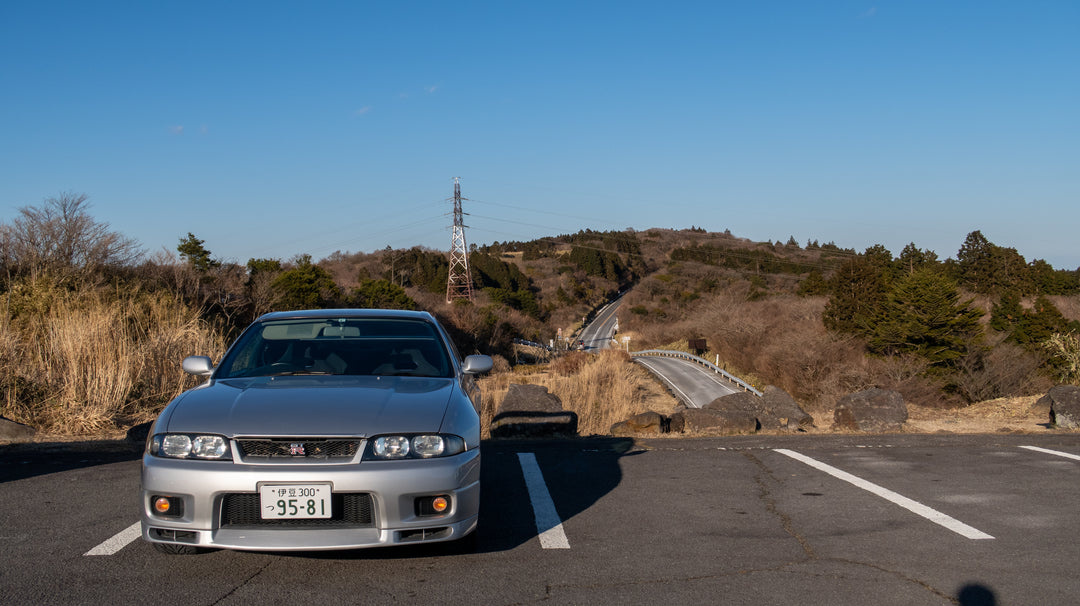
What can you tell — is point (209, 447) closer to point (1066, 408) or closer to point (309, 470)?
point (309, 470)

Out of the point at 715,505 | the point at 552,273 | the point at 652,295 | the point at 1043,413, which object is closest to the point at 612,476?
the point at 715,505

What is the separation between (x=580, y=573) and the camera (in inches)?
183

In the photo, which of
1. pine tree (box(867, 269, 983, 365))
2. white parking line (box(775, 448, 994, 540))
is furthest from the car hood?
pine tree (box(867, 269, 983, 365))

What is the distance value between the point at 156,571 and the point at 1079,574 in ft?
17.3

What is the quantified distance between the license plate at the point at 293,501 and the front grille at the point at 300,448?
7.8 inches

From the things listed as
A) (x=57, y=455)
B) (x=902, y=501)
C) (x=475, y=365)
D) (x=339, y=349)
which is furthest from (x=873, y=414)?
(x=57, y=455)

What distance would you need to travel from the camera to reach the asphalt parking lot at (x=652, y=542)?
433cm

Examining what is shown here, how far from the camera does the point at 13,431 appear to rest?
9500mm

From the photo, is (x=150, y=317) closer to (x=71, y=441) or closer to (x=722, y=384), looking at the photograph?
(x=71, y=441)

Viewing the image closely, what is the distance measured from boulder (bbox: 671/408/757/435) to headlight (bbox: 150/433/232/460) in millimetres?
7643

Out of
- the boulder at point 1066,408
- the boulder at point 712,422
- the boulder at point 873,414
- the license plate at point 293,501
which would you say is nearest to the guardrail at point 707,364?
the boulder at point 1066,408

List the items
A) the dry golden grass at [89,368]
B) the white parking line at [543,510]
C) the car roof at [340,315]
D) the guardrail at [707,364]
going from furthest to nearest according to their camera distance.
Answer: the guardrail at [707,364] < the dry golden grass at [89,368] < the car roof at [340,315] < the white parking line at [543,510]

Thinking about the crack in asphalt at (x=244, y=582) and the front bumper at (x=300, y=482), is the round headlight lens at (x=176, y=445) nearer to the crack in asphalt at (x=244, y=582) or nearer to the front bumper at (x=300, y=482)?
the front bumper at (x=300, y=482)

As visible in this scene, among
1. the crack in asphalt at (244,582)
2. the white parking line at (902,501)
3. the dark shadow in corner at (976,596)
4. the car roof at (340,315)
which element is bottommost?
the white parking line at (902,501)
